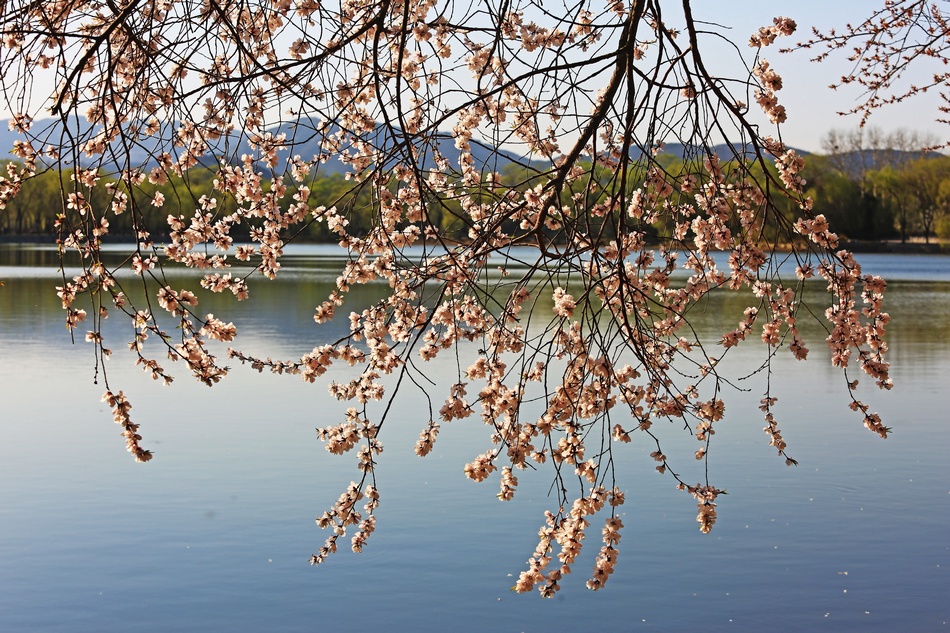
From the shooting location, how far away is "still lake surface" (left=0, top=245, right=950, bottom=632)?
283 inches

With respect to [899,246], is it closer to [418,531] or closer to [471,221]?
[418,531]

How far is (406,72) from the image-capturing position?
244 inches

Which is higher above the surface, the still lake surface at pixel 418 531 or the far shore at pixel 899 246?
the far shore at pixel 899 246

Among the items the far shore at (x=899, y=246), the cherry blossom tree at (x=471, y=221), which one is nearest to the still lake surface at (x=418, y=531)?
the cherry blossom tree at (x=471, y=221)

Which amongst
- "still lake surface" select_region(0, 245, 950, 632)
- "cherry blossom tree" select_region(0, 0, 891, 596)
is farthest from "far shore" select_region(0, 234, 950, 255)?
"cherry blossom tree" select_region(0, 0, 891, 596)

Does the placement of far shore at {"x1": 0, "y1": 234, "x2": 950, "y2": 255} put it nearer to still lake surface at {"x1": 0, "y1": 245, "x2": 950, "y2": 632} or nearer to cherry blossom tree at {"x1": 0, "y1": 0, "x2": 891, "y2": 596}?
still lake surface at {"x1": 0, "y1": 245, "x2": 950, "y2": 632}

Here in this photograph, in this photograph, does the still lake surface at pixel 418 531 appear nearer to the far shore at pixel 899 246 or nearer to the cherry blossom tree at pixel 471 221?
the cherry blossom tree at pixel 471 221

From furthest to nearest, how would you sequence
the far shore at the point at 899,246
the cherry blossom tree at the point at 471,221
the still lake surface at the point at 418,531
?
the far shore at the point at 899,246 < the still lake surface at the point at 418,531 < the cherry blossom tree at the point at 471,221

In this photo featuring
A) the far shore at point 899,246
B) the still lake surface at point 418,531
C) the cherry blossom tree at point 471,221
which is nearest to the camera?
the cherry blossom tree at point 471,221

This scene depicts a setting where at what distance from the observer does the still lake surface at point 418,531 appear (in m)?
7.20

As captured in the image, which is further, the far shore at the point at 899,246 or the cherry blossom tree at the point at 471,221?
the far shore at the point at 899,246

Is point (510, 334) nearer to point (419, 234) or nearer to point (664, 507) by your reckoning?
point (419, 234)

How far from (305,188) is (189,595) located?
3061 mm

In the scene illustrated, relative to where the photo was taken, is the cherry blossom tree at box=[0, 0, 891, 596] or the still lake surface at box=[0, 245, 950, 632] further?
the still lake surface at box=[0, 245, 950, 632]
